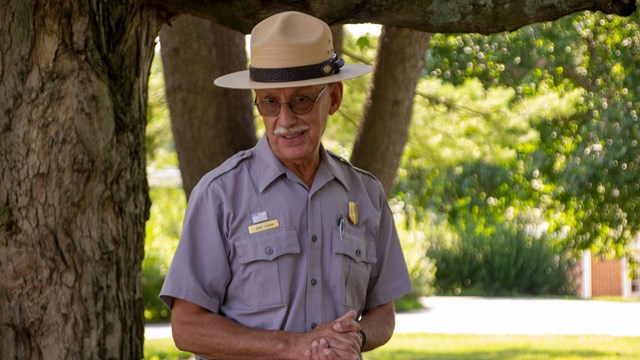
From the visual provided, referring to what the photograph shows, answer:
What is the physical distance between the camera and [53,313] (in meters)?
4.37

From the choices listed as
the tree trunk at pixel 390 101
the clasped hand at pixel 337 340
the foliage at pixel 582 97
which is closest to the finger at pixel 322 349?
the clasped hand at pixel 337 340

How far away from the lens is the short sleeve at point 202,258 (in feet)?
10.9

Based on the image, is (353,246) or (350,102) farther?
(350,102)

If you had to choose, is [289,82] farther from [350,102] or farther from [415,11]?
[350,102]

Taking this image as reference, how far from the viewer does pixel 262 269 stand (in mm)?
3402

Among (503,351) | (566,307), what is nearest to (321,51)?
(503,351)

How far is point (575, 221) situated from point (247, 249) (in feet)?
27.2

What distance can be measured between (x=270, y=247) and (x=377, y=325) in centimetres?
48

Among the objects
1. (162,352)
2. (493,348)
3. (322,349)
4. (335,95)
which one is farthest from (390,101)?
(493,348)

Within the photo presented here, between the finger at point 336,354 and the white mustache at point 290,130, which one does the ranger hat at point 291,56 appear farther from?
the finger at point 336,354

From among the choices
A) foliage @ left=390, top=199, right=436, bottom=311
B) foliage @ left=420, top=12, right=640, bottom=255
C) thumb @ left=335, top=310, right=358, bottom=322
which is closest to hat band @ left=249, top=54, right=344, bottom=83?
thumb @ left=335, top=310, right=358, bottom=322

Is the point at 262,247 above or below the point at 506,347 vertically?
above

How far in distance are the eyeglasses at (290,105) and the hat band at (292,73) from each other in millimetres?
58

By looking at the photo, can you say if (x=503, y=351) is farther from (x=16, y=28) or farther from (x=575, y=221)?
(x=16, y=28)
